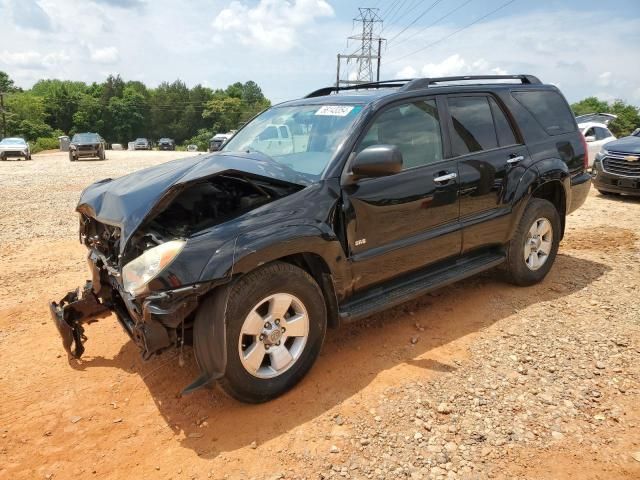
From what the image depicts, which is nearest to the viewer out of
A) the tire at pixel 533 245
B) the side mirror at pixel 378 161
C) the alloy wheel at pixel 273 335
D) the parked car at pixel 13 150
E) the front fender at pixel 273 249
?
the front fender at pixel 273 249

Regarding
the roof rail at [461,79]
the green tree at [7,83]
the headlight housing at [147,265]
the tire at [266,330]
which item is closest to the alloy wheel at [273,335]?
the tire at [266,330]

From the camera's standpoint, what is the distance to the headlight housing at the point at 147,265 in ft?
8.70

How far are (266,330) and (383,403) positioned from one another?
0.86 meters

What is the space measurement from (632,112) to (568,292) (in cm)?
5543

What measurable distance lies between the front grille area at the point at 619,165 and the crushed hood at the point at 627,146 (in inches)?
3.3

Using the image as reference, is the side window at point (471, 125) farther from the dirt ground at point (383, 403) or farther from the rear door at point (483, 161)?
the dirt ground at point (383, 403)

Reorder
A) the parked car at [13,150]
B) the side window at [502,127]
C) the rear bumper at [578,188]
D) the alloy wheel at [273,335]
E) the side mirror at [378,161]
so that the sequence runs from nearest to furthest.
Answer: the alloy wheel at [273,335] → the side mirror at [378,161] → the side window at [502,127] → the rear bumper at [578,188] → the parked car at [13,150]

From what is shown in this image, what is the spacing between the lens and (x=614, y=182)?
1006cm

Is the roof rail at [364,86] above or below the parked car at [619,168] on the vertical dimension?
above

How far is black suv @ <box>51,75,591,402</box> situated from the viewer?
108 inches

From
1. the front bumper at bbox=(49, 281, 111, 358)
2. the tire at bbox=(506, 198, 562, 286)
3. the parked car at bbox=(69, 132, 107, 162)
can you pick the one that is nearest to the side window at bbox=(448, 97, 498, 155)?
the tire at bbox=(506, 198, 562, 286)

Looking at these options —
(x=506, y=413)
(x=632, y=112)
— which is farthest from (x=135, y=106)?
(x=506, y=413)

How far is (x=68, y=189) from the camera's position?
13.5 meters

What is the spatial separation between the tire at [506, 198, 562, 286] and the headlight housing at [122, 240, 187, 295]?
125 inches
